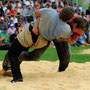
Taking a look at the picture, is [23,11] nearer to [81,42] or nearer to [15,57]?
[81,42]

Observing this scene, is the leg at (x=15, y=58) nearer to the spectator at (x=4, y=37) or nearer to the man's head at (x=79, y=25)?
the man's head at (x=79, y=25)

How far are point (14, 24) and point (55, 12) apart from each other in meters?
9.13

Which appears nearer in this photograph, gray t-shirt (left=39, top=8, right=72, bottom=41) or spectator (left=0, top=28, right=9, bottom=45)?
gray t-shirt (left=39, top=8, right=72, bottom=41)

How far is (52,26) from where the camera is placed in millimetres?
4348

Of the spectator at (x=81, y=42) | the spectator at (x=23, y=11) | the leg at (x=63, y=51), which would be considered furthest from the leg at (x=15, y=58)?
the spectator at (x=81, y=42)

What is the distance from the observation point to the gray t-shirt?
14.0 feet

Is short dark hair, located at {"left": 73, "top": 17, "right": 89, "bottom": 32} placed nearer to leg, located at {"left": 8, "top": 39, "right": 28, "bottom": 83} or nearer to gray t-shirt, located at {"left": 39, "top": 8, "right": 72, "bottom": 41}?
gray t-shirt, located at {"left": 39, "top": 8, "right": 72, "bottom": 41}

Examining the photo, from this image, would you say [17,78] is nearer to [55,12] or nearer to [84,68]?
[55,12]

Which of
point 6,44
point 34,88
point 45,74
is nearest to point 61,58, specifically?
point 45,74

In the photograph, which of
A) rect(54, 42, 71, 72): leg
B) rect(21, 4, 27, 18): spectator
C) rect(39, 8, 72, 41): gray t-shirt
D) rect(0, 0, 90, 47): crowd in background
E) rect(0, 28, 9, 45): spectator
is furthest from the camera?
rect(21, 4, 27, 18): spectator

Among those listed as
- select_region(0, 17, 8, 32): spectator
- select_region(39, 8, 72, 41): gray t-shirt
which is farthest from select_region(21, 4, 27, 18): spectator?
select_region(39, 8, 72, 41): gray t-shirt

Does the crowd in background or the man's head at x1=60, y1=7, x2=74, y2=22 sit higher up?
the man's head at x1=60, y1=7, x2=74, y2=22

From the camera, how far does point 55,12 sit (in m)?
4.51

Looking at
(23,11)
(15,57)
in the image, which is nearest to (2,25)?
(23,11)
